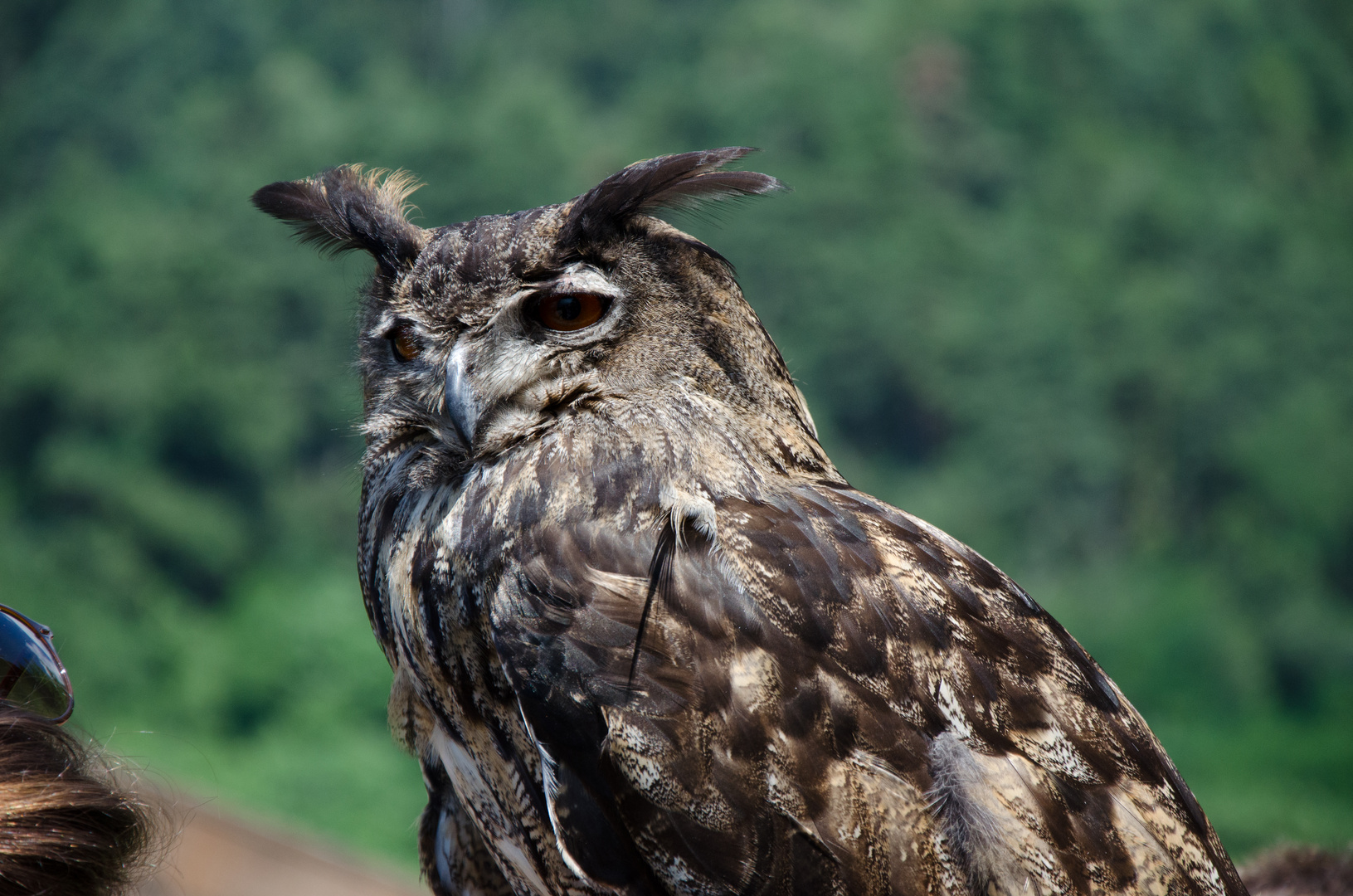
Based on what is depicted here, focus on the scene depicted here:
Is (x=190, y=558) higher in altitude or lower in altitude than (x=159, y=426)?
lower

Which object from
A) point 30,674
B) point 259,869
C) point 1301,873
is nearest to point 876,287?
point 259,869

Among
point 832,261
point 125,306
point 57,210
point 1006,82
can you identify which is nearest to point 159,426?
point 125,306

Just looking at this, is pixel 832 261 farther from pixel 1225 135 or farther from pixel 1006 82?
pixel 1225 135

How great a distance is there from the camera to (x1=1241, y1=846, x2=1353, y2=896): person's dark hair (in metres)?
1.32

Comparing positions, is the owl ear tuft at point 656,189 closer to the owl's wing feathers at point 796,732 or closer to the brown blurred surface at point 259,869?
the owl's wing feathers at point 796,732

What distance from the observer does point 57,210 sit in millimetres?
4547

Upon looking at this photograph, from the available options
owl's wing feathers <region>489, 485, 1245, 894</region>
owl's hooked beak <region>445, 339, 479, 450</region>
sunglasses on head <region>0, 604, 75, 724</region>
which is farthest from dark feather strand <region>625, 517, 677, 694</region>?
sunglasses on head <region>0, 604, 75, 724</region>

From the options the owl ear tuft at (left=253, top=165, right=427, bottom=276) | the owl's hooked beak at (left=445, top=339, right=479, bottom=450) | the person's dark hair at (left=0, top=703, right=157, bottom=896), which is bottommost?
the person's dark hair at (left=0, top=703, right=157, bottom=896)

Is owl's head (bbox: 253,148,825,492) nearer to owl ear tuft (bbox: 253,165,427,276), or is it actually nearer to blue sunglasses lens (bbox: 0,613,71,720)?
owl ear tuft (bbox: 253,165,427,276)

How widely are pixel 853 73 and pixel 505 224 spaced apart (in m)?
3.91

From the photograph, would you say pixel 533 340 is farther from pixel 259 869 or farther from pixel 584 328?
pixel 259 869

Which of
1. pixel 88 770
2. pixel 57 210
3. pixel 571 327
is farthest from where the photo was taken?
pixel 57 210

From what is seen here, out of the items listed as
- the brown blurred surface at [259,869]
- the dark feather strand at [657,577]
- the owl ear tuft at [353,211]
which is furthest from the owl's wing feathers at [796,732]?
the brown blurred surface at [259,869]

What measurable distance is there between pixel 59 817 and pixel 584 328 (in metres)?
0.63
